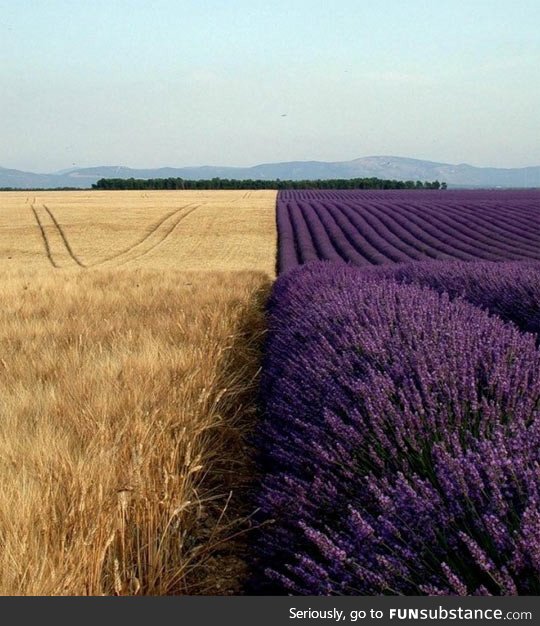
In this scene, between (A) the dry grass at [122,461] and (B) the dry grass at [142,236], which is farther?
(B) the dry grass at [142,236]

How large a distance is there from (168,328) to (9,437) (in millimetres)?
2812

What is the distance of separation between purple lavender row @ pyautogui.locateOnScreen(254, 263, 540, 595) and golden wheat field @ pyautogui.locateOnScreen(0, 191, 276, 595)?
0.82 ft

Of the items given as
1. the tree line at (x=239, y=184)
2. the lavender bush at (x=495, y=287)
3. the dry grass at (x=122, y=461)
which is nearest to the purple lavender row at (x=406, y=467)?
the dry grass at (x=122, y=461)

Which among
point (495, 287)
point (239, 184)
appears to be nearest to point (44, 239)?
point (495, 287)

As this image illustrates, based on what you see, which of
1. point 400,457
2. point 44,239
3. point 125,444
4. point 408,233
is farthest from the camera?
point 44,239

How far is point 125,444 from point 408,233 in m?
20.9

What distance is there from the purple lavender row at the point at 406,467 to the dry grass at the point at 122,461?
244 mm

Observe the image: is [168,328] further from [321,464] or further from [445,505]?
[445,505]

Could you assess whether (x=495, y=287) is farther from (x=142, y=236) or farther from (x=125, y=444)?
(x=142, y=236)

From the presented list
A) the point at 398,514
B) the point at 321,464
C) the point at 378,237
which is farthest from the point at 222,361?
the point at 378,237

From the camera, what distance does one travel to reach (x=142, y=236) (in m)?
27.6

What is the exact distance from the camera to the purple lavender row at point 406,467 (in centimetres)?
140

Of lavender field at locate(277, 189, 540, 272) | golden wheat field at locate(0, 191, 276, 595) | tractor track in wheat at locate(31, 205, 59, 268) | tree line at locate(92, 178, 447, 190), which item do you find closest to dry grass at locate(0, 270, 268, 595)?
golden wheat field at locate(0, 191, 276, 595)

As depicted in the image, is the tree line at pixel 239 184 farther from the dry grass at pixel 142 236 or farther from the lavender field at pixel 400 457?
the lavender field at pixel 400 457
